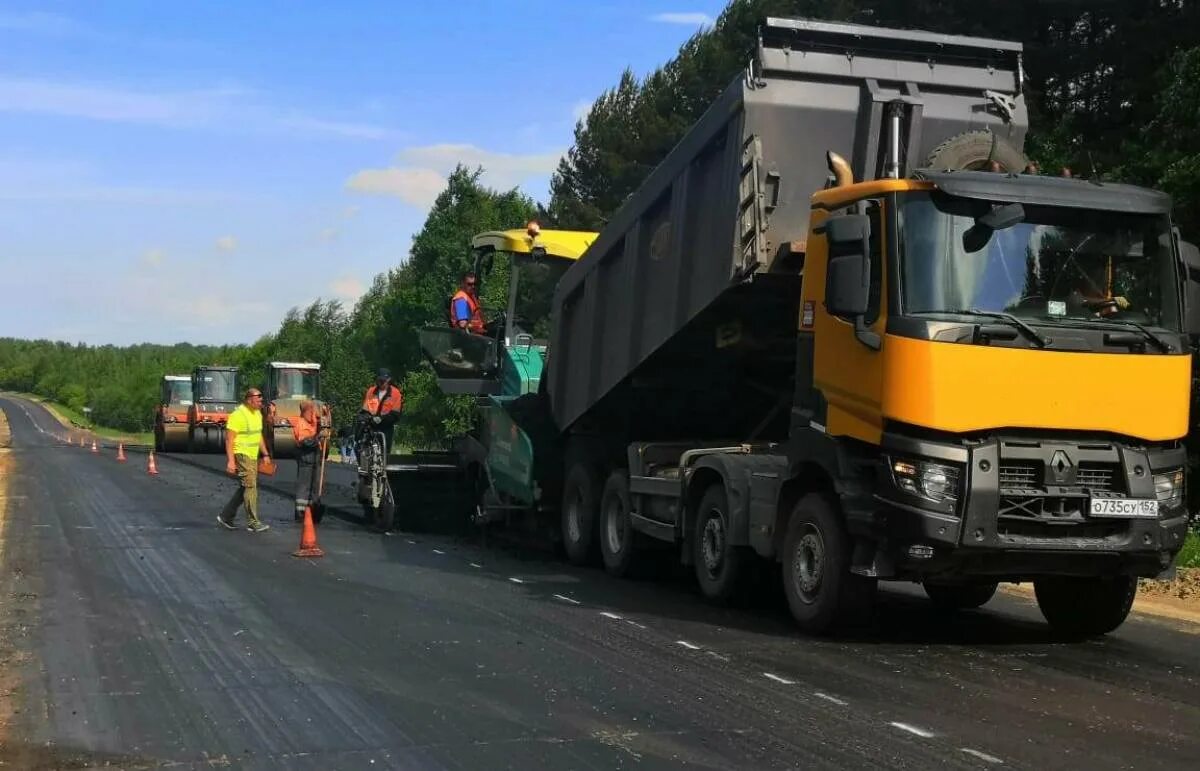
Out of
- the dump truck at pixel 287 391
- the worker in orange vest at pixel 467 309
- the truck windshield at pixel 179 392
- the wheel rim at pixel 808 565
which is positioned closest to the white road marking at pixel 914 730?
the wheel rim at pixel 808 565

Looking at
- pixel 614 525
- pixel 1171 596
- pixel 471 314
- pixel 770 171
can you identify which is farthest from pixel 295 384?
pixel 770 171

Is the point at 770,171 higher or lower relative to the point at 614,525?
higher

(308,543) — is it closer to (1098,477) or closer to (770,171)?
(770,171)

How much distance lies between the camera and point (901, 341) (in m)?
8.05

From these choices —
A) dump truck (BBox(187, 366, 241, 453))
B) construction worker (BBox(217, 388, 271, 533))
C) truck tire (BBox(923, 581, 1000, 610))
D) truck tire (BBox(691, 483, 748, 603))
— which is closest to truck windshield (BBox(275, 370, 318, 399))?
dump truck (BBox(187, 366, 241, 453))

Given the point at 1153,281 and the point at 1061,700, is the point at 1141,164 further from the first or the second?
the point at 1061,700

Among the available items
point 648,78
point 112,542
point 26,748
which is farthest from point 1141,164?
point 648,78

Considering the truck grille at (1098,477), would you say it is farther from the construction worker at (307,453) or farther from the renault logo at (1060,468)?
the construction worker at (307,453)

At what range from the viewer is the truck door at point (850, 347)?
827 centimetres

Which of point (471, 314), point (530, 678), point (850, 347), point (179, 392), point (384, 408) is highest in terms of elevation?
point (471, 314)

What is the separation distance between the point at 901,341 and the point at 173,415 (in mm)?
44767

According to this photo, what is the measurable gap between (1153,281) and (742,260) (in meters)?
2.62

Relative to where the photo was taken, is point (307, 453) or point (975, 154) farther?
point (307, 453)

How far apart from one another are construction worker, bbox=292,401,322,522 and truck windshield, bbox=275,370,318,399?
25.1 m
